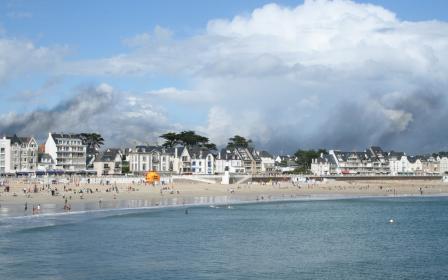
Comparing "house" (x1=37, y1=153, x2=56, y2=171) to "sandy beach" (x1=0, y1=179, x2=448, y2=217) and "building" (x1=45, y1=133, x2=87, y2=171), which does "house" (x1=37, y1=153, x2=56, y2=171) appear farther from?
"sandy beach" (x1=0, y1=179, x2=448, y2=217)

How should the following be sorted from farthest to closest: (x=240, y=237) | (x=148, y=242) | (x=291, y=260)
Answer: (x=240, y=237) < (x=148, y=242) < (x=291, y=260)

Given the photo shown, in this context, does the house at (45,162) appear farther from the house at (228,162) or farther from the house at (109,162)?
the house at (228,162)

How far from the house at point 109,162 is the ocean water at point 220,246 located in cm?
7211

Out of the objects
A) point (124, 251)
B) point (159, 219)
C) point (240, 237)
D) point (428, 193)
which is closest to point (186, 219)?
point (159, 219)

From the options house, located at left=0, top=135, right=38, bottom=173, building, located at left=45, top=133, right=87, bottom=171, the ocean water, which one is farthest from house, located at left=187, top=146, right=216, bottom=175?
the ocean water

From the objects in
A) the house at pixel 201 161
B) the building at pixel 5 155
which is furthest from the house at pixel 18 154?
the house at pixel 201 161

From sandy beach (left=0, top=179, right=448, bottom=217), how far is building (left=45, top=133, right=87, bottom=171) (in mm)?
36510

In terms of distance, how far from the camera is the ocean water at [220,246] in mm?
30328

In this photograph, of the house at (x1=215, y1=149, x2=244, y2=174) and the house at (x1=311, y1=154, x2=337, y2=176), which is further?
the house at (x1=311, y1=154, x2=337, y2=176)

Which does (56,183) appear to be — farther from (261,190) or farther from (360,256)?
(360,256)

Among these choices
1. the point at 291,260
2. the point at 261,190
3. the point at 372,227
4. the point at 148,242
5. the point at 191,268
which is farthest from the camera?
the point at 261,190

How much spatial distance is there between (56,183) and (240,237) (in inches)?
2198

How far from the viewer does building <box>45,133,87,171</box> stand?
5187 inches

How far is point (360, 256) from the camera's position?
35.8 metres
